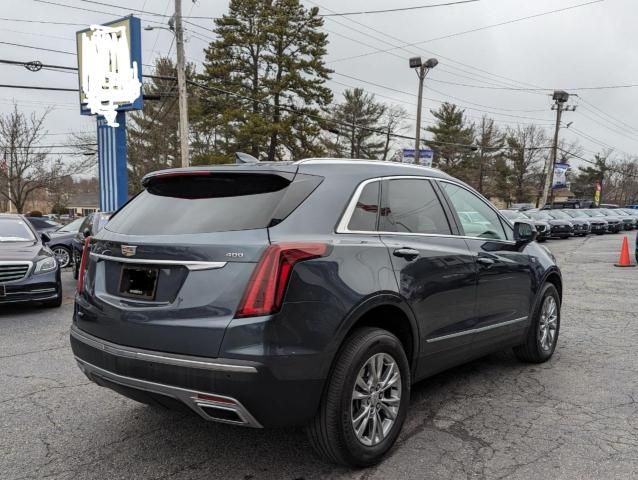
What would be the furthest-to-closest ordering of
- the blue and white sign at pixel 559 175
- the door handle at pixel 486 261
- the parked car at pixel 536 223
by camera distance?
the blue and white sign at pixel 559 175
the parked car at pixel 536 223
the door handle at pixel 486 261

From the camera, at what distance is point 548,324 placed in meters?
5.29

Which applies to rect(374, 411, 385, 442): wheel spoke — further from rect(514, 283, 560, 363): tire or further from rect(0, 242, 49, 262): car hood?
rect(0, 242, 49, 262): car hood

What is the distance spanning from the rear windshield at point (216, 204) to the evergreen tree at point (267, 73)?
3176cm

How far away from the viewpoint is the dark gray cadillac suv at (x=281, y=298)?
8.76ft

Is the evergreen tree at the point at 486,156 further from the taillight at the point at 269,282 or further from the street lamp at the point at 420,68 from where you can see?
the taillight at the point at 269,282

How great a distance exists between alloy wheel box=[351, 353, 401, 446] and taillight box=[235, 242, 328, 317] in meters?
0.71

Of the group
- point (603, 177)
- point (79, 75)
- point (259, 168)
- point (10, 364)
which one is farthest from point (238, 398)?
point (603, 177)

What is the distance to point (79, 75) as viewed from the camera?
19.2 meters

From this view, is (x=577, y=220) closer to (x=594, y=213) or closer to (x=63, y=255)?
(x=594, y=213)

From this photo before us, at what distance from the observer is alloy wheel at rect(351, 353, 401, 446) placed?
120 inches

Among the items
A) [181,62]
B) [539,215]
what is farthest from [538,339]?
[539,215]

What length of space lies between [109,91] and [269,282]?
60.0 ft

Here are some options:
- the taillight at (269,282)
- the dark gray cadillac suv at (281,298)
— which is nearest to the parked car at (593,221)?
the dark gray cadillac suv at (281,298)

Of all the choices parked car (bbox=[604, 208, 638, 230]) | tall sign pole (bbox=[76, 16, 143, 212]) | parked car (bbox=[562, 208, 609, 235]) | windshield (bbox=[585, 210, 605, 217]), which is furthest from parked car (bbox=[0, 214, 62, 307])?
parked car (bbox=[604, 208, 638, 230])
